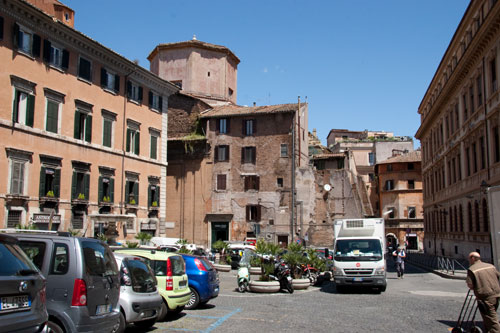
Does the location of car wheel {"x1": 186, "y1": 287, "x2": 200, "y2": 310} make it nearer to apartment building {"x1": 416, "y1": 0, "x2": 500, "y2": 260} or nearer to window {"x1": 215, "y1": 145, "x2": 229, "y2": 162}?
apartment building {"x1": 416, "y1": 0, "x2": 500, "y2": 260}

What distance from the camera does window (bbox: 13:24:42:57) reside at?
901 inches

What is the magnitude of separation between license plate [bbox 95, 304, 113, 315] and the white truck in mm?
11205

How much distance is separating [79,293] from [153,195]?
26832 mm

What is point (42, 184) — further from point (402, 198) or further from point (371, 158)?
point (371, 158)

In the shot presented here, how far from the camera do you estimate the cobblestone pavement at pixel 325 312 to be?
10.6 meters

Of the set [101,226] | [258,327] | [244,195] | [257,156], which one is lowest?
[258,327]

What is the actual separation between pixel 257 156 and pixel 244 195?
3.60 meters

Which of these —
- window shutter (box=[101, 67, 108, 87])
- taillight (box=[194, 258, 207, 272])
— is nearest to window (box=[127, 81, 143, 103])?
window shutter (box=[101, 67, 108, 87])

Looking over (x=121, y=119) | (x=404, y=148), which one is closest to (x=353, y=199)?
(x=121, y=119)

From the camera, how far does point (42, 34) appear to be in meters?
24.4

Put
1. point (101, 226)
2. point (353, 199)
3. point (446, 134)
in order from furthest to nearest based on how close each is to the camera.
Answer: point (353, 199), point (446, 134), point (101, 226)

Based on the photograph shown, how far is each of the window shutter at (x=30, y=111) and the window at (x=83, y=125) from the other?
300 centimetres

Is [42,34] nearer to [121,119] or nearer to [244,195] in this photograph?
[121,119]

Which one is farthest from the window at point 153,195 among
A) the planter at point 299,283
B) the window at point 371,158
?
the window at point 371,158
